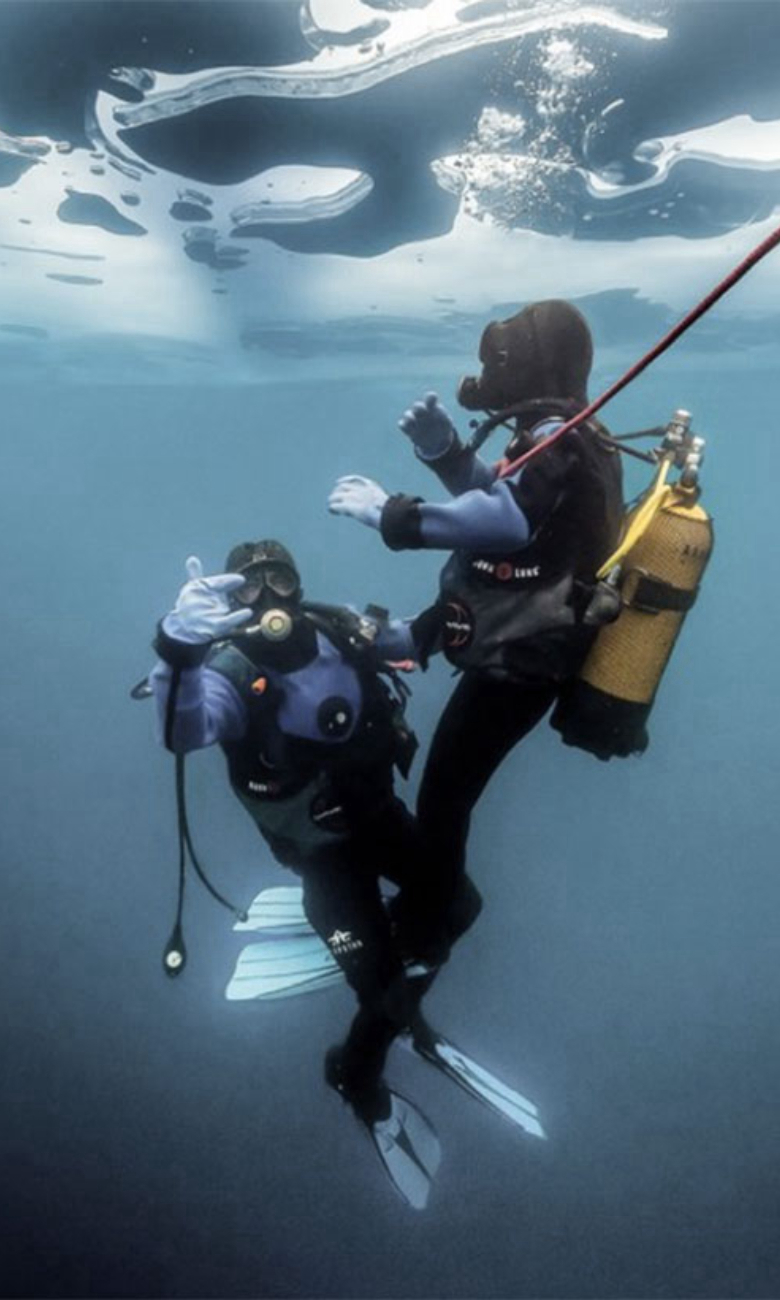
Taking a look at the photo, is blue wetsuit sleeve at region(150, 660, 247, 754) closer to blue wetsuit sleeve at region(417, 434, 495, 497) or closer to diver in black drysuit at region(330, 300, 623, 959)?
diver in black drysuit at region(330, 300, 623, 959)

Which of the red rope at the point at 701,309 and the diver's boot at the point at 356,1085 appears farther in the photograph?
the diver's boot at the point at 356,1085

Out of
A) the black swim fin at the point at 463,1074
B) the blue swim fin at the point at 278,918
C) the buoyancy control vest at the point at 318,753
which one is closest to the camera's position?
the buoyancy control vest at the point at 318,753

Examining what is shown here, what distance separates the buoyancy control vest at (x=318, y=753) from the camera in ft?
15.6

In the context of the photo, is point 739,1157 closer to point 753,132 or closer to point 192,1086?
point 192,1086

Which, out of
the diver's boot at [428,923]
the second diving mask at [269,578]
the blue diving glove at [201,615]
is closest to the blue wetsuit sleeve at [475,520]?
the blue diving glove at [201,615]

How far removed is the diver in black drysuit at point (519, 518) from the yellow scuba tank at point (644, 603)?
0.40 feet

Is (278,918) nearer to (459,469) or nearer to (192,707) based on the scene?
(192,707)

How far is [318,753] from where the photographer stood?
4.82m

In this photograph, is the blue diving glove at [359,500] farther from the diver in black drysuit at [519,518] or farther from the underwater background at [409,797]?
the underwater background at [409,797]

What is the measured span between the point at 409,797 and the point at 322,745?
58.6 feet

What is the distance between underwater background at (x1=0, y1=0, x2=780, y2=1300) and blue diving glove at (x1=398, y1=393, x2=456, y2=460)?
5.20 metres

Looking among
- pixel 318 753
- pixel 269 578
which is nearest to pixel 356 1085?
pixel 318 753

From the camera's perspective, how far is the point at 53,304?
16734 mm

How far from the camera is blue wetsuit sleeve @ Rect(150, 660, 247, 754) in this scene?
13.5 ft
